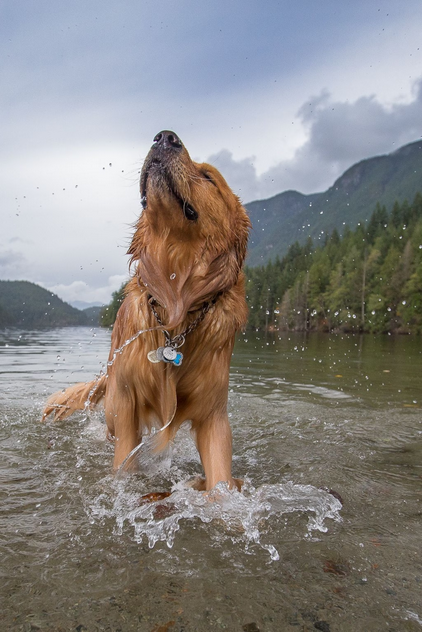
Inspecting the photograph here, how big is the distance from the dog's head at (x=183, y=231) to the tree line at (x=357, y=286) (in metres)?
37.6

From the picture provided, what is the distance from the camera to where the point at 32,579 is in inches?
73.5

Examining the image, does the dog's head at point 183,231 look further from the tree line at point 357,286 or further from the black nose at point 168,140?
the tree line at point 357,286

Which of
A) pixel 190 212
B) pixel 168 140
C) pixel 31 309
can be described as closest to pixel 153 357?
pixel 190 212

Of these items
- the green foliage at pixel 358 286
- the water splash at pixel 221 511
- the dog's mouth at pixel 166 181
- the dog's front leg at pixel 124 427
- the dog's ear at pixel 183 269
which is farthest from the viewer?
the green foliage at pixel 358 286

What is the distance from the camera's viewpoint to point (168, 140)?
2779 millimetres

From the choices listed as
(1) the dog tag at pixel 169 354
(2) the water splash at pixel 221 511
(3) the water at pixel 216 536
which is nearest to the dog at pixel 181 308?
(1) the dog tag at pixel 169 354

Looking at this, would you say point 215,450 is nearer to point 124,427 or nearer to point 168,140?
point 124,427

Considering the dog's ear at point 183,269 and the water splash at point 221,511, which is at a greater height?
the dog's ear at point 183,269

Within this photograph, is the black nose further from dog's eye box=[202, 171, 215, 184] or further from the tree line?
the tree line

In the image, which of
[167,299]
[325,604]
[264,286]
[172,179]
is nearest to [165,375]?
[167,299]

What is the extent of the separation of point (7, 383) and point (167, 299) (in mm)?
5980

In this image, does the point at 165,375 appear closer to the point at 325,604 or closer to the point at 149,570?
the point at 149,570

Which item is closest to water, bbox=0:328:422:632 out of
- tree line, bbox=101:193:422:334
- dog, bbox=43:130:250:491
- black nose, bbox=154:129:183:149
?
dog, bbox=43:130:250:491

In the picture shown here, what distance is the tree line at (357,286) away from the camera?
51.3m
